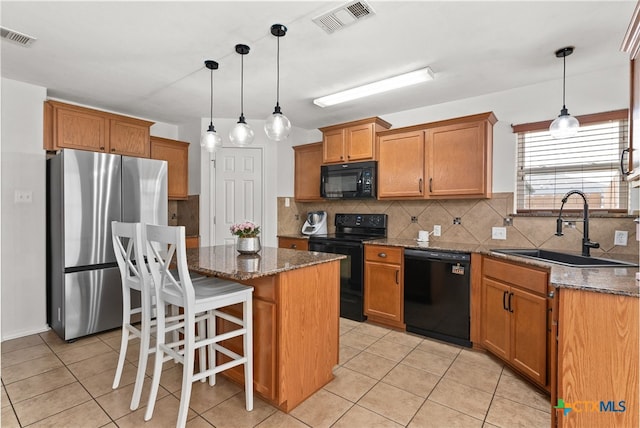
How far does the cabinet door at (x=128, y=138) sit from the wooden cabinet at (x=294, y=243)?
6.35 ft

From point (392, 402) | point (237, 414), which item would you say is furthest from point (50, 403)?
point (392, 402)

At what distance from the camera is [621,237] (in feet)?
8.11

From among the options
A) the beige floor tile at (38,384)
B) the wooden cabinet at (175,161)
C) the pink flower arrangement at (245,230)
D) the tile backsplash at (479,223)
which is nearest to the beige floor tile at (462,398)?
the tile backsplash at (479,223)

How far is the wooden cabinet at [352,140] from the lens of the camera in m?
3.58

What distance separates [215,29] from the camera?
81.9 inches

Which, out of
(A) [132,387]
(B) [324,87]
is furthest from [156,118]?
(A) [132,387]

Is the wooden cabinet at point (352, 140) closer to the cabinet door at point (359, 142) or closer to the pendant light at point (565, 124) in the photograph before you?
the cabinet door at point (359, 142)

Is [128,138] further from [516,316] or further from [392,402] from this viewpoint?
[516,316]

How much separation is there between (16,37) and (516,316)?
4.07 metres

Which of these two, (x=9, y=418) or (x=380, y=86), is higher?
(x=380, y=86)

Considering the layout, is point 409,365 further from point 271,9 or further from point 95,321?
point 95,321

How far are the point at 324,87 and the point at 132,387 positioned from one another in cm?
291

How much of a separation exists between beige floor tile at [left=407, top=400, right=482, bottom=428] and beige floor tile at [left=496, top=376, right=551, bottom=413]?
0.42 meters

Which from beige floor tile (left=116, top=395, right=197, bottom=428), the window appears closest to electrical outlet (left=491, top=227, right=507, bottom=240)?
the window
